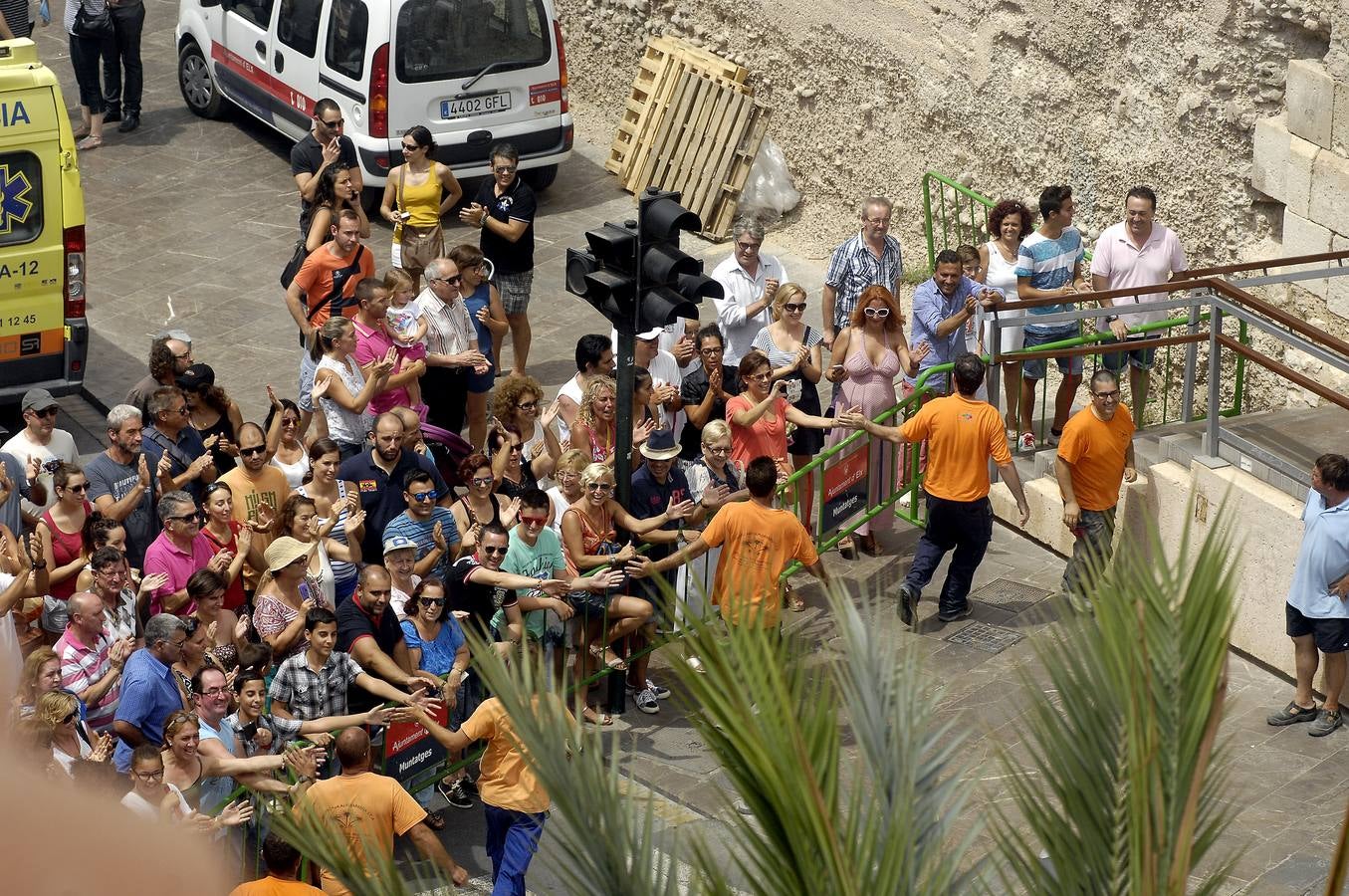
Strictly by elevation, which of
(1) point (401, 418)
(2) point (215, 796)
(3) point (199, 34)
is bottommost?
(2) point (215, 796)

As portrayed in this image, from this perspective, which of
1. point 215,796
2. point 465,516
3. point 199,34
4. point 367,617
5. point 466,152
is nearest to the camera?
point 215,796

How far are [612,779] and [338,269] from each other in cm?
822

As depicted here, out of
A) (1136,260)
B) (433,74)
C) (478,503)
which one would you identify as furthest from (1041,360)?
(433,74)

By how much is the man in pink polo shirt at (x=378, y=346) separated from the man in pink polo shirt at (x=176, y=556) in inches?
68.7

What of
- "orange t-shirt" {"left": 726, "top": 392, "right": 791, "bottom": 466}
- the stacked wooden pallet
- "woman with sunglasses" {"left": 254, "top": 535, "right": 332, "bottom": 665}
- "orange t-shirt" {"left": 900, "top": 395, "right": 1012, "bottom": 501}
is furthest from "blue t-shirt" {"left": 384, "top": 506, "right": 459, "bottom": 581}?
the stacked wooden pallet

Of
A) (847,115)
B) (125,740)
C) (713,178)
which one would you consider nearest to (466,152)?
(713,178)

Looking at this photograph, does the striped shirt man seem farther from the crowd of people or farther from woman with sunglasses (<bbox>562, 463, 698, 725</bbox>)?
woman with sunglasses (<bbox>562, 463, 698, 725</bbox>)

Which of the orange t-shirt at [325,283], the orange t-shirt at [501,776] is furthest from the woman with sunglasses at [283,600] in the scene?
the orange t-shirt at [325,283]

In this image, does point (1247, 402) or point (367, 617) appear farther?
point (1247, 402)

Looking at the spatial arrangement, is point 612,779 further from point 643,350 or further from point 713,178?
point 713,178

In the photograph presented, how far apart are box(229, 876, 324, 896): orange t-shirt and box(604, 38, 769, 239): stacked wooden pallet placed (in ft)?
30.2

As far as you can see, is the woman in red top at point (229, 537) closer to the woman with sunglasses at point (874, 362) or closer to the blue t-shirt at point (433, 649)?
the blue t-shirt at point (433, 649)

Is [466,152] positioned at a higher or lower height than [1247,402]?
higher

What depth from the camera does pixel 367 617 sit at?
802 centimetres
